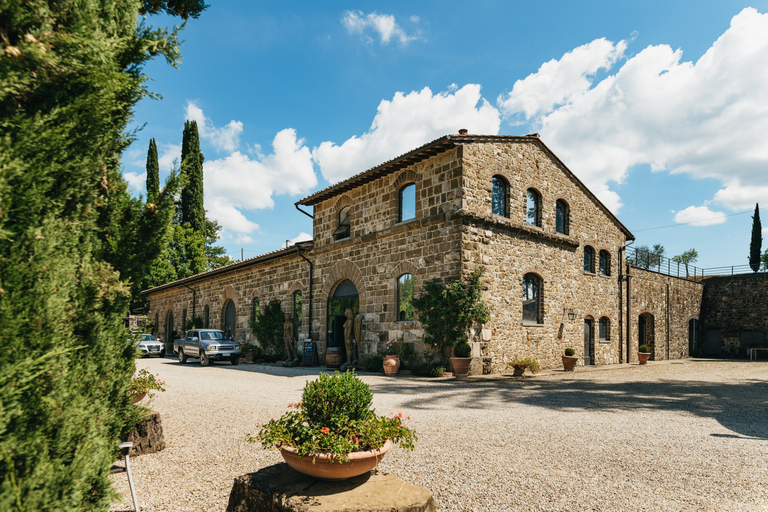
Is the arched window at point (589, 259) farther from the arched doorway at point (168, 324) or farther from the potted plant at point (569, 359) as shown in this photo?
the arched doorway at point (168, 324)

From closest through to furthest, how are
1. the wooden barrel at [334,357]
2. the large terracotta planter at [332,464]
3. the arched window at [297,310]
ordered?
the large terracotta planter at [332,464]
the wooden barrel at [334,357]
the arched window at [297,310]

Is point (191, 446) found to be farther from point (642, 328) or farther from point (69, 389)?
point (642, 328)

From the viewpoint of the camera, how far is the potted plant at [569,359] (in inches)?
584

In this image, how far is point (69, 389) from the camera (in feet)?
6.33

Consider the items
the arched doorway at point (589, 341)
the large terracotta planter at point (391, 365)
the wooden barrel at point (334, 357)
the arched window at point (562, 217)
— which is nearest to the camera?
the large terracotta planter at point (391, 365)

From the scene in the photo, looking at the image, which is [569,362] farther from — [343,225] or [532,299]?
[343,225]

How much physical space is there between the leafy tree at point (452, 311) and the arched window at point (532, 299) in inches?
102

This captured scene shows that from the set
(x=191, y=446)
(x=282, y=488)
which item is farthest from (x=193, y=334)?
(x=282, y=488)

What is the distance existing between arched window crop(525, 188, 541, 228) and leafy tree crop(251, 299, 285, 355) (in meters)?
10.6

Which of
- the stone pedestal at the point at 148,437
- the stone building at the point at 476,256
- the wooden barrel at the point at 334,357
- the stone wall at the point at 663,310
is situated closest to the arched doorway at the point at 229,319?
the stone building at the point at 476,256

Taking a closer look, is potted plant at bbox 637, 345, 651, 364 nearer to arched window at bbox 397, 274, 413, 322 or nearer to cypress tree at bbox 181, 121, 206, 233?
arched window at bbox 397, 274, 413, 322

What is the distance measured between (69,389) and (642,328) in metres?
25.5

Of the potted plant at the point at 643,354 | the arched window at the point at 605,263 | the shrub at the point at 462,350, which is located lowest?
the potted plant at the point at 643,354

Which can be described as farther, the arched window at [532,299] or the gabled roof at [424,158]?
the arched window at [532,299]
